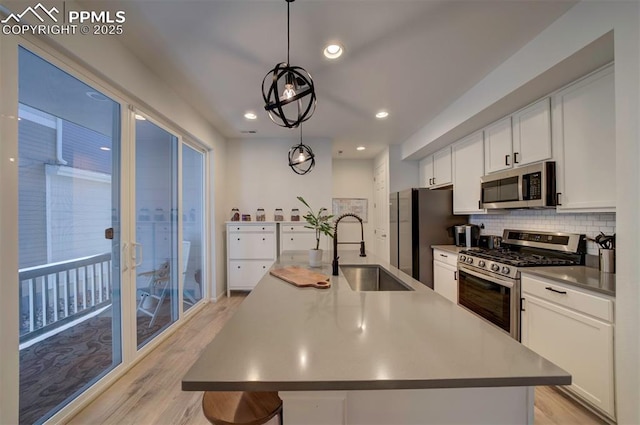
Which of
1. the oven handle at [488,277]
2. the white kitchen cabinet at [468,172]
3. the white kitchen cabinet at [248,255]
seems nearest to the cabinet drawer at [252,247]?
the white kitchen cabinet at [248,255]

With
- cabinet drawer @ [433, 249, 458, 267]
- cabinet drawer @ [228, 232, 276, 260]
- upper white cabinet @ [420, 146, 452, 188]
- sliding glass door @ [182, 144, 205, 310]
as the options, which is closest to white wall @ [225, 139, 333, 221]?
cabinet drawer @ [228, 232, 276, 260]

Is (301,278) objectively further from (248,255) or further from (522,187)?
(248,255)

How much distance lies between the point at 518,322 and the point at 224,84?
337cm

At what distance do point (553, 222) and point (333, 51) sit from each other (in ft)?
8.39

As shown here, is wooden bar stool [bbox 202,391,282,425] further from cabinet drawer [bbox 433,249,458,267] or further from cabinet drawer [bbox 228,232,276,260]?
cabinet drawer [bbox 228,232,276,260]

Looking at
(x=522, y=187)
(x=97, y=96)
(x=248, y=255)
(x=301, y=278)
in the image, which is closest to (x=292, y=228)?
(x=248, y=255)

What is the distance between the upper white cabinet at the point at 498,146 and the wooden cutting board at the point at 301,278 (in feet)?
7.49

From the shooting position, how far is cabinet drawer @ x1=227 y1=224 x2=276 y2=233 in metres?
4.15

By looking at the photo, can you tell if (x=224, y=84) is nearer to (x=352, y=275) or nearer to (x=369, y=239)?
(x=352, y=275)

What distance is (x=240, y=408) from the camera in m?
0.96

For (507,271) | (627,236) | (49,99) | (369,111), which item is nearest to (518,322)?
(507,271)

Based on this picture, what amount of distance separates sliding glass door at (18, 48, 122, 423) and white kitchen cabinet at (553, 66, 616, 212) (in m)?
3.56

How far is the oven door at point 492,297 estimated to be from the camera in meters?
2.10

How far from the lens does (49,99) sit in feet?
5.18
